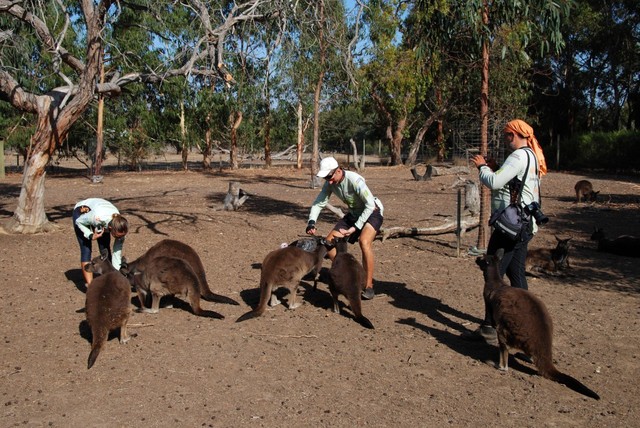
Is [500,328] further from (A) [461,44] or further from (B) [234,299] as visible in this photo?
(A) [461,44]

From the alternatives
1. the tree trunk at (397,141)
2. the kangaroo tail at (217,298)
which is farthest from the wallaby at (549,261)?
the tree trunk at (397,141)

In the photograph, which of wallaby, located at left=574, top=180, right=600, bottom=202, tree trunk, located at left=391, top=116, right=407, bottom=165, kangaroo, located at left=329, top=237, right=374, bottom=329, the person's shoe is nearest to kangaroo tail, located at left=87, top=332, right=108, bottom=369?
kangaroo, located at left=329, top=237, right=374, bottom=329

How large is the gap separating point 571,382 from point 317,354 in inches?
88.7

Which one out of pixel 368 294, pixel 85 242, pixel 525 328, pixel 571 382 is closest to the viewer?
pixel 571 382

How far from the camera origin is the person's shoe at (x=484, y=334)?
6.26 m

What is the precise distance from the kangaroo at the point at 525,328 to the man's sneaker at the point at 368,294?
7.50 feet

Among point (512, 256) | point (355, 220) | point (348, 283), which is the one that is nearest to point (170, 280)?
point (348, 283)

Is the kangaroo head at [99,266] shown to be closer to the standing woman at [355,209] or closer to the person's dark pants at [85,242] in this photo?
the person's dark pants at [85,242]

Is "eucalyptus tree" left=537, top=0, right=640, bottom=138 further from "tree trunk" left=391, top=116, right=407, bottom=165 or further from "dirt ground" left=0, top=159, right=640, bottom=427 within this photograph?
"dirt ground" left=0, top=159, right=640, bottom=427

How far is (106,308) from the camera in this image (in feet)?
19.7

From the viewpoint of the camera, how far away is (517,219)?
19.5ft

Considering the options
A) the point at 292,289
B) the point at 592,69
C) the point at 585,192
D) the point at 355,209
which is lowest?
the point at 292,289

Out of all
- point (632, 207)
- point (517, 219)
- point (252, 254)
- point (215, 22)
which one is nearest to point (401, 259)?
point (252, 254)

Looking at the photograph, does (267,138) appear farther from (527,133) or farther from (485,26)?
(527,133)
